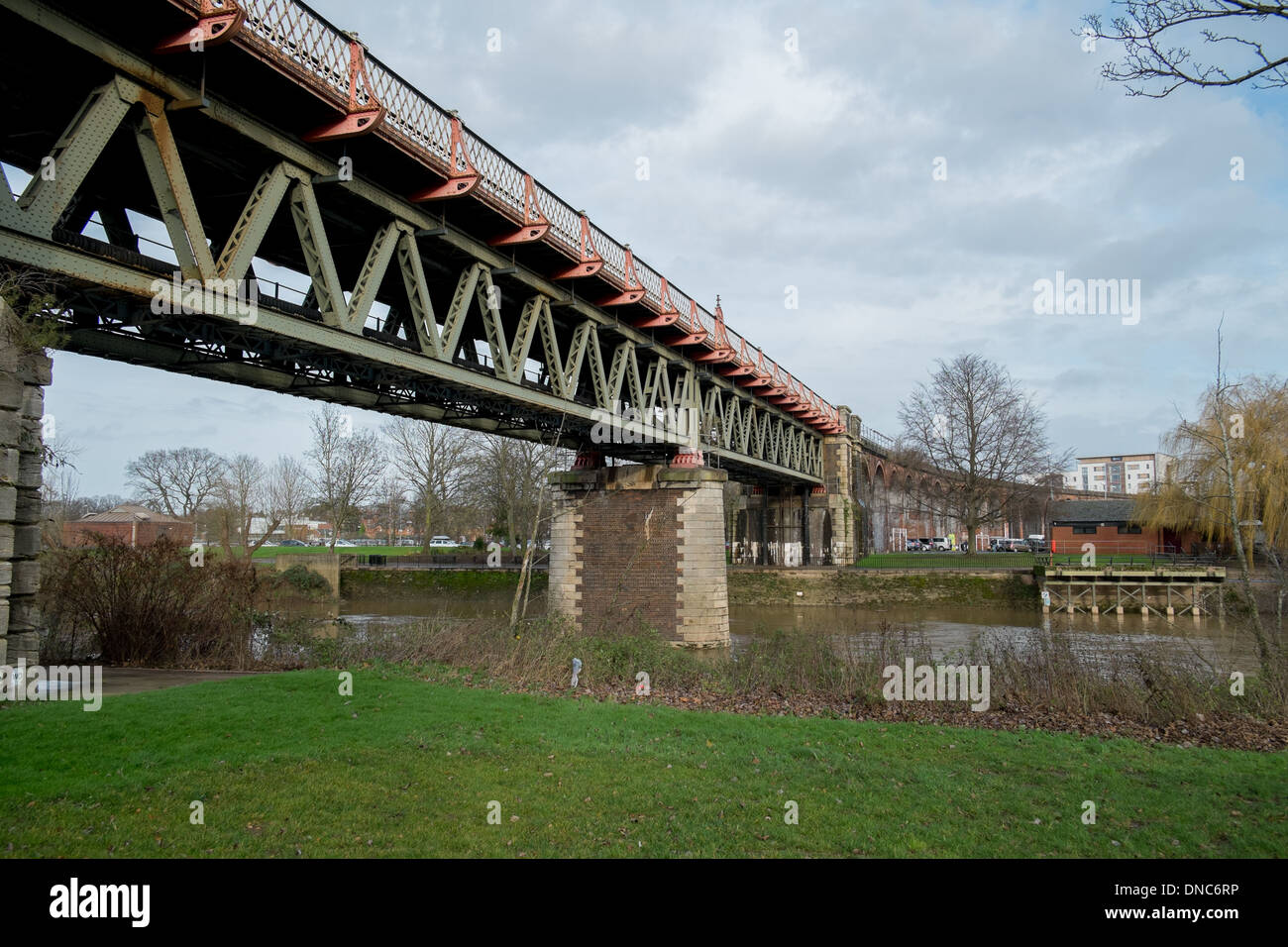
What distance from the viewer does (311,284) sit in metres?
12.1

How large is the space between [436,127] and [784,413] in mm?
28764

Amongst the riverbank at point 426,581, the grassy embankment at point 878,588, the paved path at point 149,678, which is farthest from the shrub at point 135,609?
the grassy embankment at point 878,588

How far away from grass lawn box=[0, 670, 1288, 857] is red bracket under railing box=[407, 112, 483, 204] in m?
8.02

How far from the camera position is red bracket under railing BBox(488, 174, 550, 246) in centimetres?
1505

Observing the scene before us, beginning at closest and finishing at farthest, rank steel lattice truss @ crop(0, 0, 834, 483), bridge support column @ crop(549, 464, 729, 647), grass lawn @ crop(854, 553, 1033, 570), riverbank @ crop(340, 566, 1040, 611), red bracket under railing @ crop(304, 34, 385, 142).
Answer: steel lattice truss @ crop(0, 0, 834, 483)
red bracket under railing @ crop(304, 34, 385, 142)
bridge support column @ crop(549, 464, 729, 647)
riverbank @ crop(340, 566, 1040, 611)
grass lawn @ crop(854, 553, 1033, 570)

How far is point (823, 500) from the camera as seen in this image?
50562 millimetres

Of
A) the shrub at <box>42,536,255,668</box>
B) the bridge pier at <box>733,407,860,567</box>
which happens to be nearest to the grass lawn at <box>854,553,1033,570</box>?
the bridge pier at <box>733,407,860,567</box>

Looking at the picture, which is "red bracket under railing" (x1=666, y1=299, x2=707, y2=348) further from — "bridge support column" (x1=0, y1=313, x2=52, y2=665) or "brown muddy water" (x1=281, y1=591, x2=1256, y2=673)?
"bridge support column" (x1=0, y1=313, x2=52, y2=665)

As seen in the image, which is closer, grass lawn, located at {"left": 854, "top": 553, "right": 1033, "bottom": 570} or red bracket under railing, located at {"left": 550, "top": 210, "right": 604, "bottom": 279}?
red bracket under railing, located at {"left": 550, "top": 210, "right": 604, "bottom": 279}

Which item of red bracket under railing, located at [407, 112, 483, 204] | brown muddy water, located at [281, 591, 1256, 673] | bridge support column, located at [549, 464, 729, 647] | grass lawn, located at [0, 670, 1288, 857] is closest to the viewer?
grass lawn, located at [0, 670, 1288, 857]

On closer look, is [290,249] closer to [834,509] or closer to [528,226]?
[528,226]
